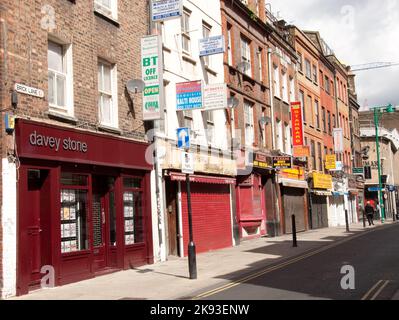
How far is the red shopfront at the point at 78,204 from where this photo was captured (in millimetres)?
11219

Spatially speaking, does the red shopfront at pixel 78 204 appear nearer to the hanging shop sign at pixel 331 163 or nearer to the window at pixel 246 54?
the window at pixel 246 54

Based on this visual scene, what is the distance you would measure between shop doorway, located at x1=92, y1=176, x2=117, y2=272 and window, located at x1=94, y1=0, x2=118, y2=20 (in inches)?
186

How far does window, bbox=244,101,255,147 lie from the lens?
2502 centimetres

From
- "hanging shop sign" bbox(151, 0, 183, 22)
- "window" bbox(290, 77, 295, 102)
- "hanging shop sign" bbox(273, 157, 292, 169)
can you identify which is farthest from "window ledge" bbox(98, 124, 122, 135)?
"window" bbox(290, 77, 295, 102)

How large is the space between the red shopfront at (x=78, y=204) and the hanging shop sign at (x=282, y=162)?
1203cm

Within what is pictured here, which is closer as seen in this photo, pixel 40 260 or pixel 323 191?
pixel 40 260

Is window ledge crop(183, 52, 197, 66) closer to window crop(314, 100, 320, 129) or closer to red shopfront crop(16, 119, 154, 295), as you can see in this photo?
red shopfront crop(16, 119, 154, 295)

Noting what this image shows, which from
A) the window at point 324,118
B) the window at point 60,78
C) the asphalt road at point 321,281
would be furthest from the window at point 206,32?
the window at point 324,118

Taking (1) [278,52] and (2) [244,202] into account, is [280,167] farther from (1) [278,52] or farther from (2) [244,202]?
(1) [278,52]

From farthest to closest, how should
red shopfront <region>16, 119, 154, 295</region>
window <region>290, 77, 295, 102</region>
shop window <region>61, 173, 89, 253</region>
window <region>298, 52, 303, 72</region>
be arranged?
1. window <region>298, 52, 303, 72</region>
2. window <region>290, 77, 295, 102</region>
3. shop window <region>61, 173, 89, 253</region>
4. red shopfront <region>16, 119, 154, 295</region>

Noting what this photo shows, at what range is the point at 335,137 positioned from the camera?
134 feet

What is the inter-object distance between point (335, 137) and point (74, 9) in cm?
3080
